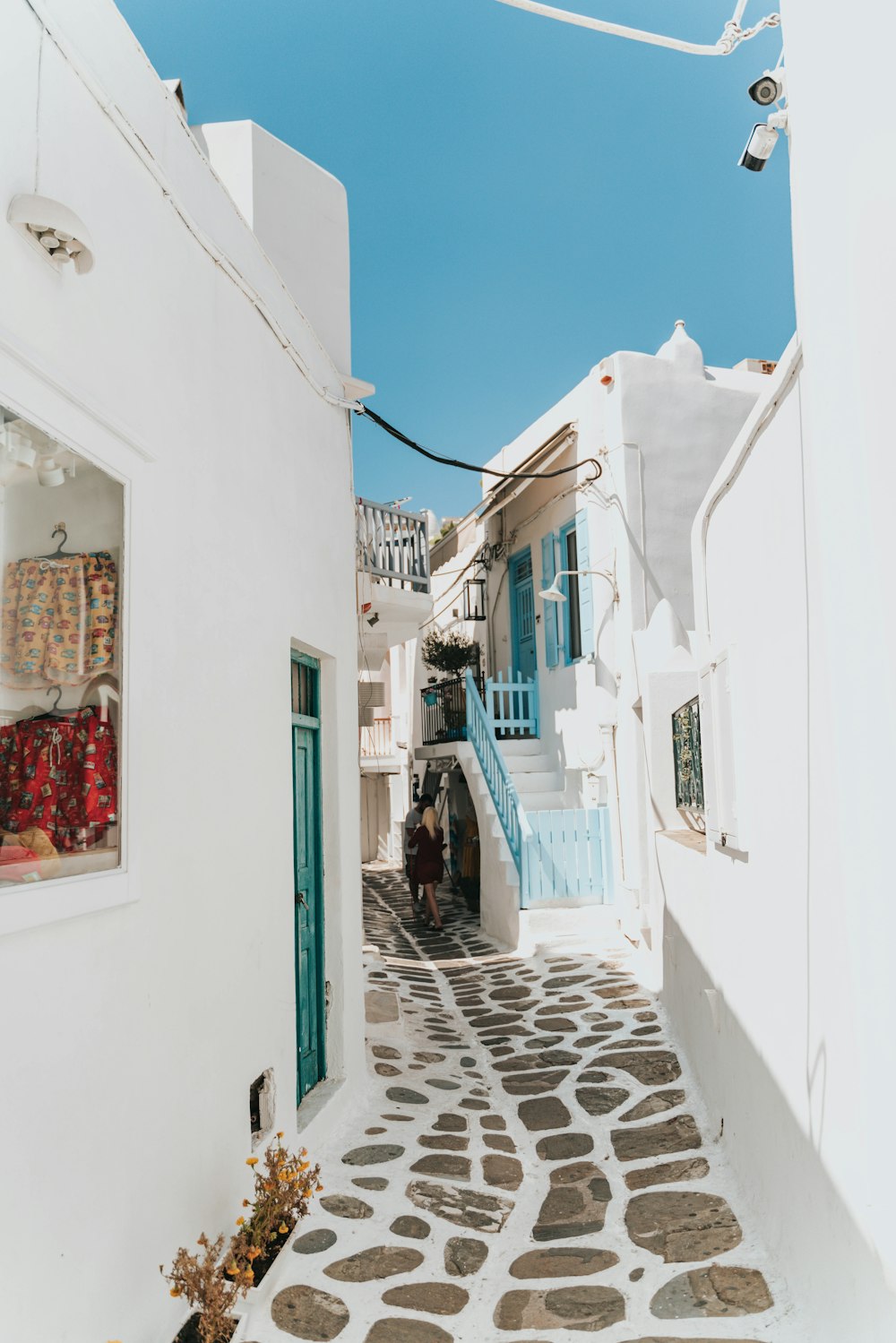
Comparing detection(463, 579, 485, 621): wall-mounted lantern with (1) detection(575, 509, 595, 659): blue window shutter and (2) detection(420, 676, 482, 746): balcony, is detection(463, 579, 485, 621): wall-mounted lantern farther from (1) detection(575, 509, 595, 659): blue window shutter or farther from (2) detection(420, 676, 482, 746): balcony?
(1) detection(575, 509, 595, 659): blue window shutter

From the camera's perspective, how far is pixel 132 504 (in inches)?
131

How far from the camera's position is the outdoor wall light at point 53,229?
2605 millimetres

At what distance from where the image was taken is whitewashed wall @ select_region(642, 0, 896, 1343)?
2.16 metres

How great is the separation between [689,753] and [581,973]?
285 cm

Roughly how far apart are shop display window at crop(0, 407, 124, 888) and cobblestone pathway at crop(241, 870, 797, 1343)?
83.6 inches

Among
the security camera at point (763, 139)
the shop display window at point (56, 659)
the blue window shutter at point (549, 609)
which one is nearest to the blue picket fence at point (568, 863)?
the blue window shutter at point (549, 609)

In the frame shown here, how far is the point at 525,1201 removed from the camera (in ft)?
16.1

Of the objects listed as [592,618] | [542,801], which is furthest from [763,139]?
[542,801]

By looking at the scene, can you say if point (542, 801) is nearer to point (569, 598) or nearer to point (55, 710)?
point (569, 598)

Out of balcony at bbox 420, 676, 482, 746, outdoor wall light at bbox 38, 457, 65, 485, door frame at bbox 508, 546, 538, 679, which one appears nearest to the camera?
outdoor wall light at bbox 38, 457, 65, 485

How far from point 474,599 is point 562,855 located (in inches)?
285

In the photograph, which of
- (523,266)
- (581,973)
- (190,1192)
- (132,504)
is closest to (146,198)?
(132,504)

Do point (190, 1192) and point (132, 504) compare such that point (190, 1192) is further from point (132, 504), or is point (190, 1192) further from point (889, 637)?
point (889, 637)

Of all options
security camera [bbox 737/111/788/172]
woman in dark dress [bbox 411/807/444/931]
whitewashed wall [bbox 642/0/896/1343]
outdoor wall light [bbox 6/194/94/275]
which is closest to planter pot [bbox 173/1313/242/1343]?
whitewashed wall [bbox 642/0/896/1343]
